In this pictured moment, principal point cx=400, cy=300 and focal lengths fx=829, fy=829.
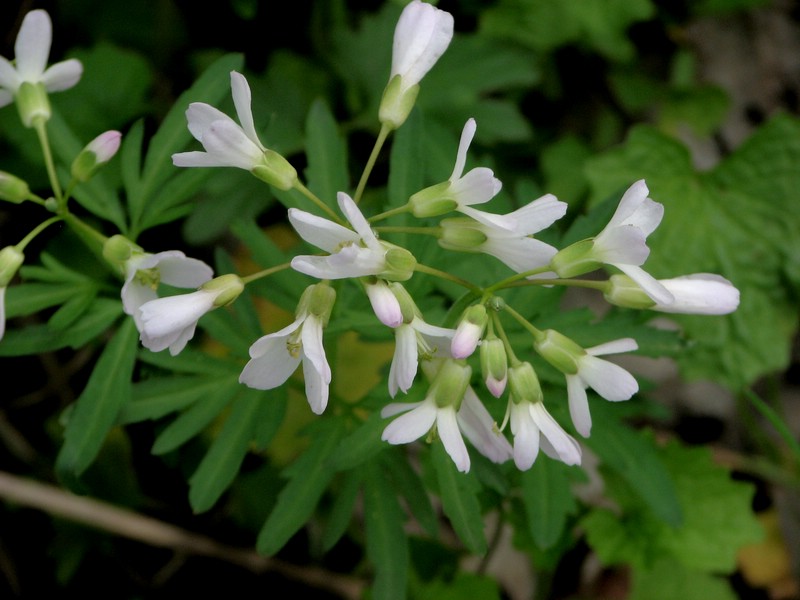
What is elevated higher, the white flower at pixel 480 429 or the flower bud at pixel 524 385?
the flower bud at pixel 524 385

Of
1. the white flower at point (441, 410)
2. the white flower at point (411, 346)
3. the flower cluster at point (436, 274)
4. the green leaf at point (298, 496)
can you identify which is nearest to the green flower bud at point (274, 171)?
the flower cluster at point (436, 274)

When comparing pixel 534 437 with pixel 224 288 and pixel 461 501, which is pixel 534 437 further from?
pixel 224 288

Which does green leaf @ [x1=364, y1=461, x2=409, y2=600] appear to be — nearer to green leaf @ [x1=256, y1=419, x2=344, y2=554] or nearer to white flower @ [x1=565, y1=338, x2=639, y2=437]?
green leaf @ [x1=256, y1=419, x2=344, y2=554]

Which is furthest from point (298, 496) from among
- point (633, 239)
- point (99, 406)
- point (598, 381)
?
point (633, 239)

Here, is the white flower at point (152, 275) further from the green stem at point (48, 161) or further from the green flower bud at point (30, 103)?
the green flower bud at point (30, 103)

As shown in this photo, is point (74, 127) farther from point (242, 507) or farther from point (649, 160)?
point (649, 160)

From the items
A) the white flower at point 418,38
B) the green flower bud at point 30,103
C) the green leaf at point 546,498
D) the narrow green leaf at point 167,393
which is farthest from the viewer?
the green leaf at point 546,498

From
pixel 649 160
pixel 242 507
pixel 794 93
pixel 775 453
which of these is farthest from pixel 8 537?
pixel 794 93

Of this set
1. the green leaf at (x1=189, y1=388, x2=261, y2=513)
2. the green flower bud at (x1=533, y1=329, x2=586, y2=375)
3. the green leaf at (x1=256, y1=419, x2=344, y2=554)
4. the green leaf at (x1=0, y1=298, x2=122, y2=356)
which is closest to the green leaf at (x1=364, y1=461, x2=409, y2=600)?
the green leaf at (x1=256, y1=419, x2=344, y2=554)
